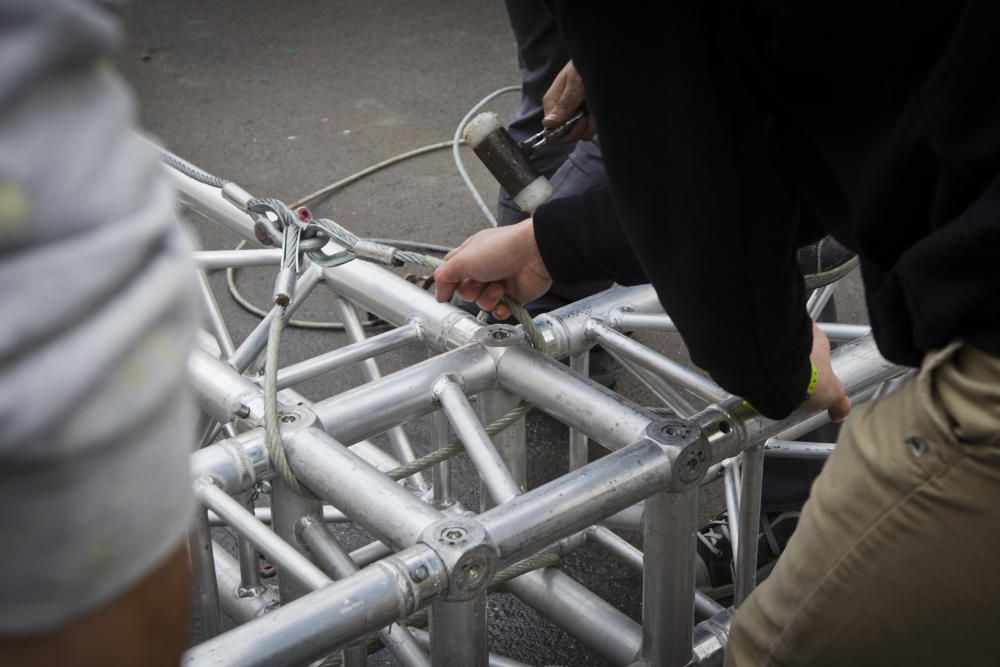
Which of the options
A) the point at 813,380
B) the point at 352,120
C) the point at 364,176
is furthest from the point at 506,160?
the point at 352,120

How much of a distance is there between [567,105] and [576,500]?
72cm

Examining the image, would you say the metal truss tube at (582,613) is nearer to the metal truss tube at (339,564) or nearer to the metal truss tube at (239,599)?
the metal truss tube at (339,564)

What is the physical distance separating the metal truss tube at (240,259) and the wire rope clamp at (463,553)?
825mm

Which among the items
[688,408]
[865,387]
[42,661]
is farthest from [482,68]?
[42,661]

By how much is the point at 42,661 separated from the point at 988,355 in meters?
0.63

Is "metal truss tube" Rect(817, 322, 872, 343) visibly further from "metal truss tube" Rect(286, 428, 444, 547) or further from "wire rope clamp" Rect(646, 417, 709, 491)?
"metal truss tube" Rect(286, 428, 444, 547)

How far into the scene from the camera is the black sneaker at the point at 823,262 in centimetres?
170

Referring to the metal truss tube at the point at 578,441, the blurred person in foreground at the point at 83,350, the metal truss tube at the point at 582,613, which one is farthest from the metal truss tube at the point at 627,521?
the blurred person in foreground at the point at 83,350

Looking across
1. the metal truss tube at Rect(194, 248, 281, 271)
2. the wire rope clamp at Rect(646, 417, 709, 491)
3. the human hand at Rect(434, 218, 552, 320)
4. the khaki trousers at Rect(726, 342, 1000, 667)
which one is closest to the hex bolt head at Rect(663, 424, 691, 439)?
the wire rope clamp at Rect(646, 417, 709, 491)

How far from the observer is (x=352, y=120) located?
4625 millimetres

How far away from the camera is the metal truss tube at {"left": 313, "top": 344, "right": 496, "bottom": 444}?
1.42 meters

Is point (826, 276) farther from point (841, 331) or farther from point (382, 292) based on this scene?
point (382, 292)

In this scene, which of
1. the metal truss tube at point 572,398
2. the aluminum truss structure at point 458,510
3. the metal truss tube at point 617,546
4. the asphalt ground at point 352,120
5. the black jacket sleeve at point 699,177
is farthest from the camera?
the asphalt ground at point 352,120

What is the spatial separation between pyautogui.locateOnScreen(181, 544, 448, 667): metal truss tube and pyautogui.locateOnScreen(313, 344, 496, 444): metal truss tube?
327 millimetres
